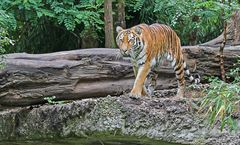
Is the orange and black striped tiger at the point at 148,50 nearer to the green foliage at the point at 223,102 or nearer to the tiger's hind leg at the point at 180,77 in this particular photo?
the tiger's hind leg at the point at 180,77

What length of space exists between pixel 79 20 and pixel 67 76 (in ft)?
4.65

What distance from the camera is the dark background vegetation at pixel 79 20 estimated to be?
683 cm

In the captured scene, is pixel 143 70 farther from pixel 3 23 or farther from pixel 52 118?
pixel 3 23

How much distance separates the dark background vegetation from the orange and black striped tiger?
69 centimetres

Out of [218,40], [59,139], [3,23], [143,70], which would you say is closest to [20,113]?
[59,139]

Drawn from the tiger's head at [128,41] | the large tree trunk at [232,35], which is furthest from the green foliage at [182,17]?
the tiger's head at [128,41]

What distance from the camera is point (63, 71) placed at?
5.76 metres

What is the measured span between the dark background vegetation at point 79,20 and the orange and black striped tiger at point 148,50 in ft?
2.27

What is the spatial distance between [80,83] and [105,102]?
871 mm

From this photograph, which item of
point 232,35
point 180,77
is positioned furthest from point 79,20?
point 232,35

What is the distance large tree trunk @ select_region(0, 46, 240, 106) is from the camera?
5555 millimetres

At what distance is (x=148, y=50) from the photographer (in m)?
5.56

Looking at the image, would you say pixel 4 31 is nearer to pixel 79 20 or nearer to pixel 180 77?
pixel 79 20

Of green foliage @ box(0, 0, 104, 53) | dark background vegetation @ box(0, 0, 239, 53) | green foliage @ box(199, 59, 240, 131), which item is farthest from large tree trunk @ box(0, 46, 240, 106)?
green foliage @ box(199, 59, 240, 131)
